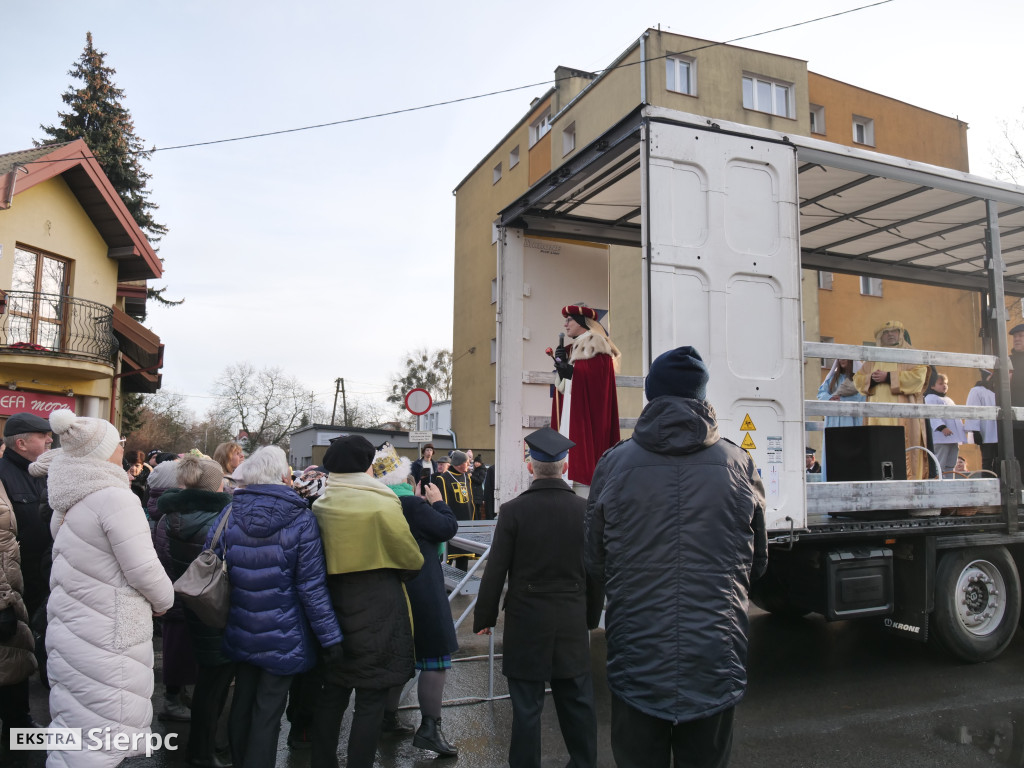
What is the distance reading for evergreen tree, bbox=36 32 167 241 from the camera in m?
23.0

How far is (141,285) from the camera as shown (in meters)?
20.7

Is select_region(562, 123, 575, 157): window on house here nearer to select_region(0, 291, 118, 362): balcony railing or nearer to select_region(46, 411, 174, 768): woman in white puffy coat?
select_region(0, 291, 118, 362): balcony railing

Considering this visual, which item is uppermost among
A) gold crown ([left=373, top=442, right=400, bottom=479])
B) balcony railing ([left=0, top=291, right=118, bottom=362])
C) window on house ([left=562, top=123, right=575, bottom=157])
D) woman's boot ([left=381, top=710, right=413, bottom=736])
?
window on house ([left=562, top=123, right=575, bottom=157])

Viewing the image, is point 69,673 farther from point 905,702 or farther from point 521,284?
point 905,702

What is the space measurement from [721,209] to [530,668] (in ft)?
9.96

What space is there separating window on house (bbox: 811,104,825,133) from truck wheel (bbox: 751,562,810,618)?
64.5 feet

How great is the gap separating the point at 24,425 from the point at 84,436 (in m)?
1.94

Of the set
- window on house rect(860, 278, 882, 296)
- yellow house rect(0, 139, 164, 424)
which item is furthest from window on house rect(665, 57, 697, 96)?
yellow house rect(0, 139, 164, 424)

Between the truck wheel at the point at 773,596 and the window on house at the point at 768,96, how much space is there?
58.7 feet

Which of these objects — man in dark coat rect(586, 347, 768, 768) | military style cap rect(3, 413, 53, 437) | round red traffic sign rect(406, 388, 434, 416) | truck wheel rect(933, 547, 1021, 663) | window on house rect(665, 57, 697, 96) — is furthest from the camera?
window on house rect(665, 57, 697, 96)

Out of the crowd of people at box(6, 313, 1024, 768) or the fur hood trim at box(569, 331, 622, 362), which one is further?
the fur hood trim at box(569, 331, 622, 362)

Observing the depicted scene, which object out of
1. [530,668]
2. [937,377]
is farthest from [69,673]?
[937,377]

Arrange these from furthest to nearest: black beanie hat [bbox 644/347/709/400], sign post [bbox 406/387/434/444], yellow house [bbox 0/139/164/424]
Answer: yellow house [bbox 0/139/164/424] < sign post [bbox 406/387/434/444] < black beanie hat [bbox 644/347/709/400]

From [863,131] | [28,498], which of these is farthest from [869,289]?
[28,498]
